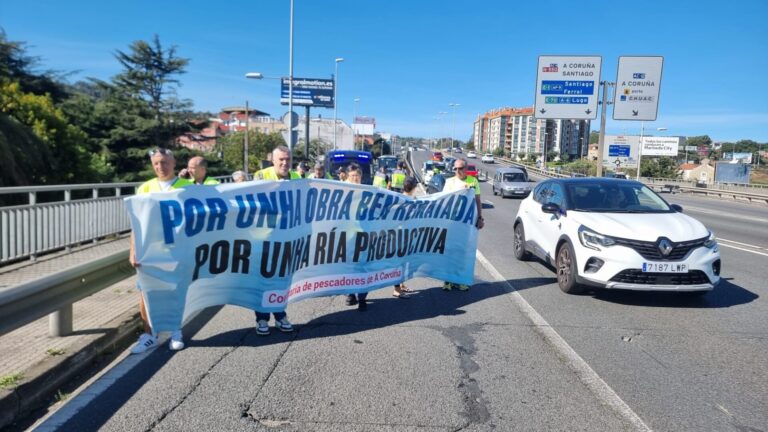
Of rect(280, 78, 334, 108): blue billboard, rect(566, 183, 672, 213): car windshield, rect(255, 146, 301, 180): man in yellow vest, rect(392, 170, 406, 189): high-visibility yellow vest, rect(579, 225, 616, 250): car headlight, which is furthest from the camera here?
rect(280, 78, 334, 108): blue billboard

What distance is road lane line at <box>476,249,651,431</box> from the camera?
377 centimetres

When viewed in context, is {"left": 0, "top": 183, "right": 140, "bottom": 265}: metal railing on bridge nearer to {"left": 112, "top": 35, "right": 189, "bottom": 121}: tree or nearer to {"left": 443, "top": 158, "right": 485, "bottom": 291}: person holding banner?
{"left": 443, "top": 158, "right": 485, "bottom": 291}: person holding banner

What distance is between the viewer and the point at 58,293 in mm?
4512

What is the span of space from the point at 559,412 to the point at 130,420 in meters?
2.84

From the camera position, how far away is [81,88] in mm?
50000

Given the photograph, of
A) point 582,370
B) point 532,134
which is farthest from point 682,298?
point 532,134

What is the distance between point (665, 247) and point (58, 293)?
246 inches

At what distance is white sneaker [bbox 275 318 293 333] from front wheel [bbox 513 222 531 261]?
17.9 ft

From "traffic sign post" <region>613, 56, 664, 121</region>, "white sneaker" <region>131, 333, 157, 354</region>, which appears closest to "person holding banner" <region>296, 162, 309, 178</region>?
"white sneaker" <region>131, 333, 157, 354</region>

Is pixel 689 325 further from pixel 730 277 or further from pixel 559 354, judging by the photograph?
pixel 730 277

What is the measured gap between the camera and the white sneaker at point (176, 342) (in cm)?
493

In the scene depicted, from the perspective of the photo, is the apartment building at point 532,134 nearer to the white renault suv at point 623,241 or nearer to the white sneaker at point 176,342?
the white renault suv at point 623,241

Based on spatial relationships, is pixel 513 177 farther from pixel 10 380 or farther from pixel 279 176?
pixel 10 380

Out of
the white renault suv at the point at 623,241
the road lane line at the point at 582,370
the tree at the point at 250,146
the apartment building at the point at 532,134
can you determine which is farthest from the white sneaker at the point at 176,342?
the apartment building at the point at 532,134
